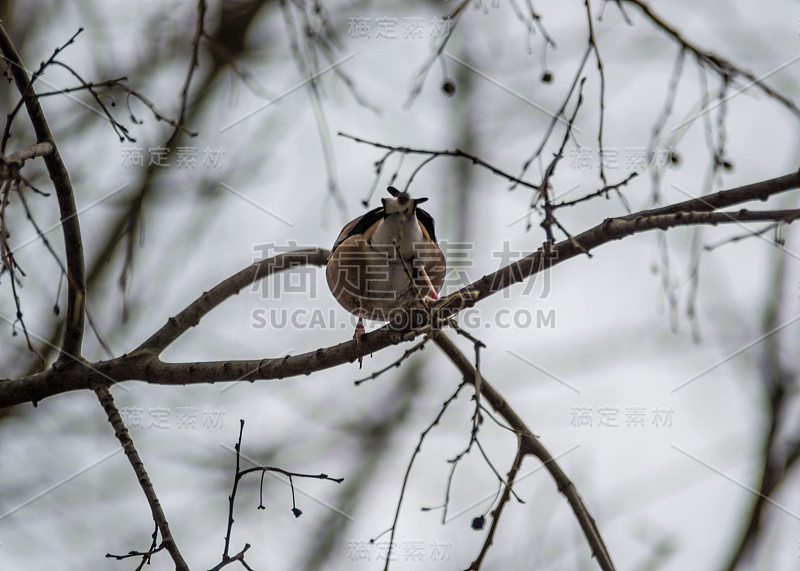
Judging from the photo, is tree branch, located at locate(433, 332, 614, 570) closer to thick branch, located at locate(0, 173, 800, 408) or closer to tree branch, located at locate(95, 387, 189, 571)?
thick branch, located at locate(0, 173, 800, 408)

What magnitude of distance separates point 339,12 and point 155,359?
4.76 metres

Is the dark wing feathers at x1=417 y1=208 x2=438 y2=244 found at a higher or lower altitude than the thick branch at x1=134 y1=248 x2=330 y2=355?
higher

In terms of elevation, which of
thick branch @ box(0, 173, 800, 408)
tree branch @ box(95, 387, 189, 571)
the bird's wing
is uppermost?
the bird's wing

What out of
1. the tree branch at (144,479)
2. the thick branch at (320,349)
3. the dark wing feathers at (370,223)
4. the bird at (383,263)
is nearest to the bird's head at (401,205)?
the bird at (383,263)

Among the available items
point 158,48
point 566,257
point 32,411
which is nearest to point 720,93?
point 566,257

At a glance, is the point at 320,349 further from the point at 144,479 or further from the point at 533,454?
the point at 533,454

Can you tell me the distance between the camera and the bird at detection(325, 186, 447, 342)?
3486 millimetres

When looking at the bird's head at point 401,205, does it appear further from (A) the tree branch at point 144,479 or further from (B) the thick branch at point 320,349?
(A) the tree branch at point 144,479

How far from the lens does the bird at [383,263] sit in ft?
→ 11.4

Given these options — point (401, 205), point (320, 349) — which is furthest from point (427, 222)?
point (320, 349)

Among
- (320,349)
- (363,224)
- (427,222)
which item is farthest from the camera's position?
(427,222)

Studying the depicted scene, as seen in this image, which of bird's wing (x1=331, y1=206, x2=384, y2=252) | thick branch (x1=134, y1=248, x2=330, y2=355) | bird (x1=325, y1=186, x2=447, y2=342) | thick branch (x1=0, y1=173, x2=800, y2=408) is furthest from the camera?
bird's wing (x1=331, y1=206, x2=384, y2=252)

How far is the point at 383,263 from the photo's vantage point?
357cm

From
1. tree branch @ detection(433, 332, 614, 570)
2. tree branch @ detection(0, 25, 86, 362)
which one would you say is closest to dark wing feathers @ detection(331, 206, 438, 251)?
tree branch @ detection(433, 332, 614, 570)
